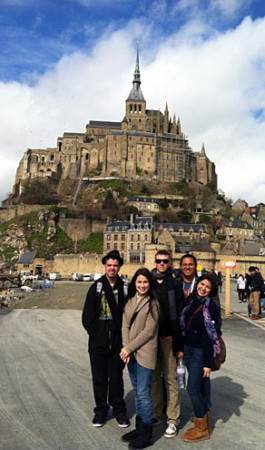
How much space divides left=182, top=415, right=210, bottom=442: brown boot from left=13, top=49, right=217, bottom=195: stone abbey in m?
76.6

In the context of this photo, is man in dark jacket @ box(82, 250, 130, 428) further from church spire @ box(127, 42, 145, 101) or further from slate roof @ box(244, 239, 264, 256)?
church spire @ box(127, 42, 145, 101)

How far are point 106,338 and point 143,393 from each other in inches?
30.0

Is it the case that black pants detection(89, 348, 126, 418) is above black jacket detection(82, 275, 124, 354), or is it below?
below

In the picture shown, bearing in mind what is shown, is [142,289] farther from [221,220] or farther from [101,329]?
[221,220]

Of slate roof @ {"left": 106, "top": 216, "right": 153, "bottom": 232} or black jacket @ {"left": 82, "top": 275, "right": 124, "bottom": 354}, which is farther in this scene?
slate roof @ {"left": 106, "top": 216, "right": 153, "bottom": 232}

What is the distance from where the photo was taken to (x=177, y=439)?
4273 mm

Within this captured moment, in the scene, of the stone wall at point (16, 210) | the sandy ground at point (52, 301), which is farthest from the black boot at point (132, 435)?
the stone wall at point (16, 210)

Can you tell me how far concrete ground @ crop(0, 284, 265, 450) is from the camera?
4148 millimetres

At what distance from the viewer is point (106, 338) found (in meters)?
4.82

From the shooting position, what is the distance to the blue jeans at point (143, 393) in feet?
14.2

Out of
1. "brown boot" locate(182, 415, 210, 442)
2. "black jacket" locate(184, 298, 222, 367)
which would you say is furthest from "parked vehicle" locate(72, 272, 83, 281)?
"brown boot" locate(182, 415, 210, 442)

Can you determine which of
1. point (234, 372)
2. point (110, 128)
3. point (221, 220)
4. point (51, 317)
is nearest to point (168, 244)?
point (221, 220)

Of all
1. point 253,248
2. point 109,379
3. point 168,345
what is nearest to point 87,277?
point 253,248

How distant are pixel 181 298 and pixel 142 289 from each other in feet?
1.78
